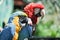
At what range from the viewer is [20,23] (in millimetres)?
5125

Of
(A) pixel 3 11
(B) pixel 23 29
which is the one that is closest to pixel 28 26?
(B) pixel 23 29

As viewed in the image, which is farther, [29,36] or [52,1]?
[52,1]

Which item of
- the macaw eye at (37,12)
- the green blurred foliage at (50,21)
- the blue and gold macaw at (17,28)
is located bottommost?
the green blurred foliage at (50,21)

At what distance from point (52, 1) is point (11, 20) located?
3650mm

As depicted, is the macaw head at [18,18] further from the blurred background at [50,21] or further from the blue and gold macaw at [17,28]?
the blurred background at [50,21]

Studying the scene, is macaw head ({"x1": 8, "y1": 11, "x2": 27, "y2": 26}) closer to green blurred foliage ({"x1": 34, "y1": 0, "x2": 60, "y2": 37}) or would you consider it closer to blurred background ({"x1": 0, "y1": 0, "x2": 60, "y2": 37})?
blurred background ({"x1": 0, "y1": 0, "x2": 60, "y2": 37})

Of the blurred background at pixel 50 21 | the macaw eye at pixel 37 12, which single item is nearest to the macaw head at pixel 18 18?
the macaw eye at pixel 37 12

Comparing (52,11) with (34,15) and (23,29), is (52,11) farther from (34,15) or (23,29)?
(23,29)

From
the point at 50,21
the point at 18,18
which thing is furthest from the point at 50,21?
the point at 18,18

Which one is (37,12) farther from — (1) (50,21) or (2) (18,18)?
(1) (50,21)

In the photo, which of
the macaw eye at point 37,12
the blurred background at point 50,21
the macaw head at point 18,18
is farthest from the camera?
the blurred background at point 50,21

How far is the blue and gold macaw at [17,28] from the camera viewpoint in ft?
16.1

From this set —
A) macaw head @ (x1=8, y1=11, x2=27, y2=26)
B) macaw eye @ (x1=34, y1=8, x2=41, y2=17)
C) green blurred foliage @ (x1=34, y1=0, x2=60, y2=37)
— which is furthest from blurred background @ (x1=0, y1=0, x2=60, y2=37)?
macaw head @ (x1=8, y1=11, x2=27, y2=26)

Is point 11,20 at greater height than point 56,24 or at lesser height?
greater
